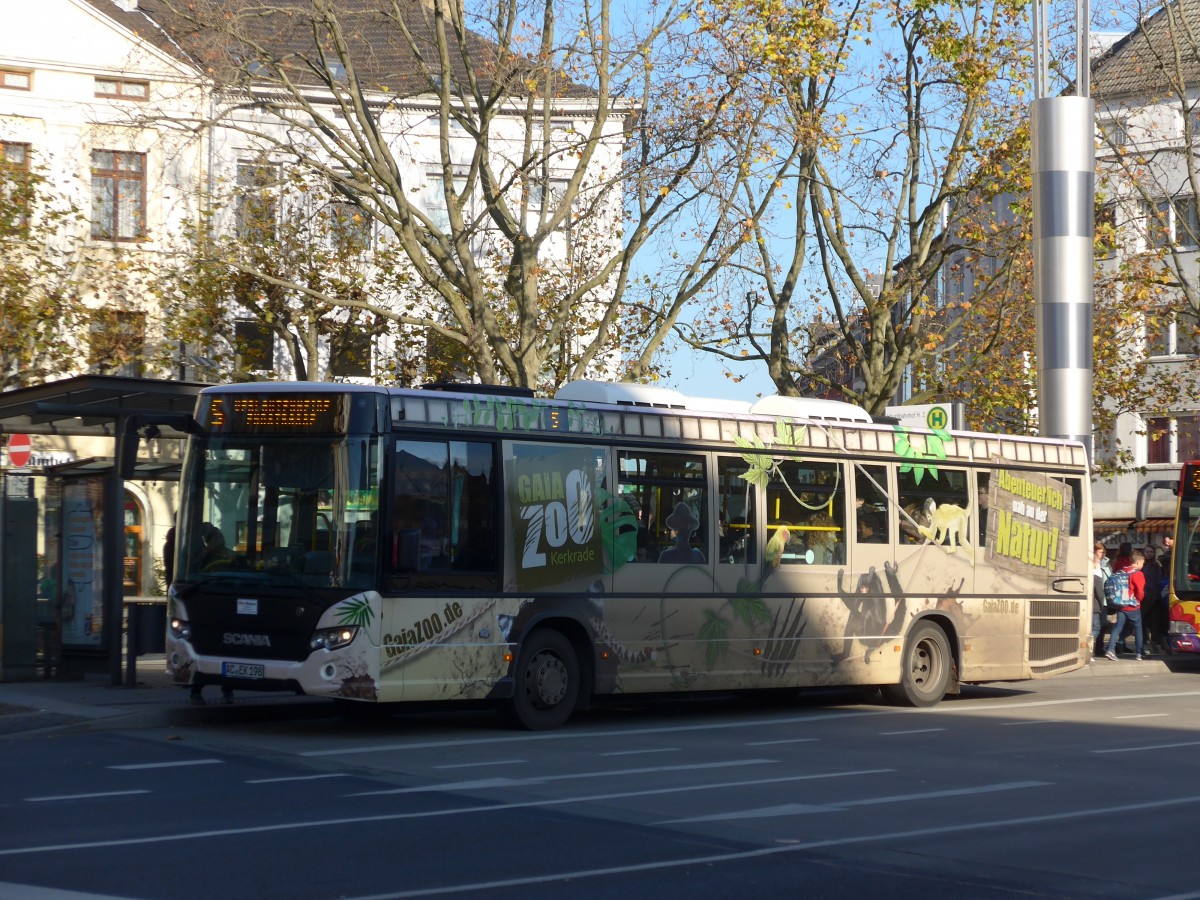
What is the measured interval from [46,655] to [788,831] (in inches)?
435

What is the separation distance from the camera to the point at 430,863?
8.07 m

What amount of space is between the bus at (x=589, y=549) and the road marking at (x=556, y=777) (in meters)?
2.47

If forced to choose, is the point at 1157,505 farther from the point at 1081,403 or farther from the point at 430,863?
the point at 430,863

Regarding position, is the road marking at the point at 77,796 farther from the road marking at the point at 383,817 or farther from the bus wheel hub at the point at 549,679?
the bus wheel hub at the point at 549,679

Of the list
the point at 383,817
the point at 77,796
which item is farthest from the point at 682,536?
the point at 77,796

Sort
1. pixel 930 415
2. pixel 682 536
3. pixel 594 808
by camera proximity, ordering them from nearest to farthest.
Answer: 1. pixel 594 808
2. pixel 682 536
3. pixel 930 415

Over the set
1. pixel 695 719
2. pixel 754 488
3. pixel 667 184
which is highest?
pixel 667 184

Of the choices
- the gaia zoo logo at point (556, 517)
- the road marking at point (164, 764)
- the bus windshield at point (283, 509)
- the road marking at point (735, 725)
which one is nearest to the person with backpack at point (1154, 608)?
the road marking at point (735, 725)

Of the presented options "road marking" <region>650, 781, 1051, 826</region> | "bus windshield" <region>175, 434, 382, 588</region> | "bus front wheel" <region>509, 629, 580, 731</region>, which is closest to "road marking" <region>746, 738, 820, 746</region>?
"bus front wheel" <region>509, 629, 580, 731</region>

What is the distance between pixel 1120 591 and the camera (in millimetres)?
26672

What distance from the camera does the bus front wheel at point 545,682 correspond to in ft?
48.4

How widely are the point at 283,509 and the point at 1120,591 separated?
16.8 metres

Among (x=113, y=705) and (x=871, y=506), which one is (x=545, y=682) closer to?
(x=113, y=705)

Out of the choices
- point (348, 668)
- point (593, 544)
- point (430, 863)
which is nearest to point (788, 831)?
point (430, 863)
